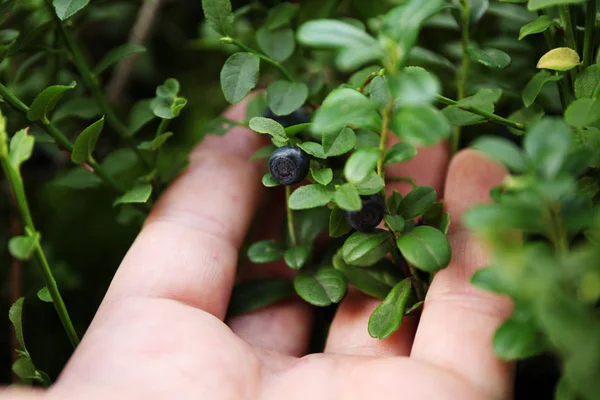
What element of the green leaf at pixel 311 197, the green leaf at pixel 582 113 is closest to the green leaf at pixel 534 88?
the green leaf at pixel 582 113

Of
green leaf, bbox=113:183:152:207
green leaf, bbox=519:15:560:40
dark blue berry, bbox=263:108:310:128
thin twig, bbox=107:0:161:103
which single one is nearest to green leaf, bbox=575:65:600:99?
green leaf, bbox=519:15:560:40

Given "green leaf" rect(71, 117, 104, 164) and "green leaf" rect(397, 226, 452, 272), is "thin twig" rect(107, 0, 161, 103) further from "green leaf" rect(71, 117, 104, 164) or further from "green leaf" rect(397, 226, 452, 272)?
"green leaf" rect(397, 226, 452, 272)

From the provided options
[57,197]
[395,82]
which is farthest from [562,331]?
[57,197]

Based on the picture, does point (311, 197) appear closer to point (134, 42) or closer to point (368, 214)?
point (368, 214)

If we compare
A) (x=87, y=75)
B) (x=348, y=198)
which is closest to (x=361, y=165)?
(x=348, y=198)

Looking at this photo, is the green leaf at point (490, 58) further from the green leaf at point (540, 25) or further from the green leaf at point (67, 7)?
the green leaf at point (67, 7)

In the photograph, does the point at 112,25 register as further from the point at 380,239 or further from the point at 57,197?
the point at 380,239

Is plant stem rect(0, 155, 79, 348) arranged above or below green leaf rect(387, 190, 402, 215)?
above
